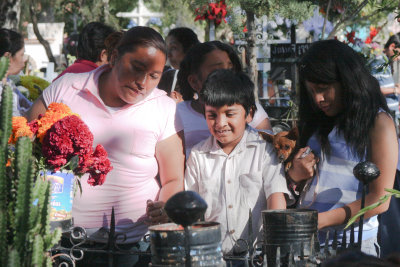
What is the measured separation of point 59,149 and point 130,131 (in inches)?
33.5

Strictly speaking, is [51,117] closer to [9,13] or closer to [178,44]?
[178,44]

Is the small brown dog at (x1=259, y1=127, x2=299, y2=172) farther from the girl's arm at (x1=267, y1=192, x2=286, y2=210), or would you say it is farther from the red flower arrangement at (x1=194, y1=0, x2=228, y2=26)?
the red flower arrangement at (x1=194, y1=0, x2=228, y2=26)

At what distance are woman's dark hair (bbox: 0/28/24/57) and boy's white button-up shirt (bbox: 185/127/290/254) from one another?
3383 mm

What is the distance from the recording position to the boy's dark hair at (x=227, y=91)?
3.49 meters

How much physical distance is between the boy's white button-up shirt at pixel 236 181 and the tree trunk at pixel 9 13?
10.3 metres

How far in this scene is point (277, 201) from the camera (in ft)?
10.6

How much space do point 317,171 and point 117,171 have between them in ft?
3.45

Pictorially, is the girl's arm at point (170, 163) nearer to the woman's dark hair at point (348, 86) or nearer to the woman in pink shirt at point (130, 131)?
the woman in pink shirt at point (130, 131)

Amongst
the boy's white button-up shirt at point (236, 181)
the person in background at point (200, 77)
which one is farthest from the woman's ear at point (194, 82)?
the boy's white button-up shirt at point (236, 181)

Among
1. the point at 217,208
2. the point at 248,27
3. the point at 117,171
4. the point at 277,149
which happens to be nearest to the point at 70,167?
the point at 117,171

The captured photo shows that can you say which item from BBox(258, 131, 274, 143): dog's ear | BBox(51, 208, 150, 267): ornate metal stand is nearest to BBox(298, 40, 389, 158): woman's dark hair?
BBox(258, 131, 274, 143): dog's ear

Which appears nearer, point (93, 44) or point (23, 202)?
point (23, 202)

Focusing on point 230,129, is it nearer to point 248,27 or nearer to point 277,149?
point 277,149

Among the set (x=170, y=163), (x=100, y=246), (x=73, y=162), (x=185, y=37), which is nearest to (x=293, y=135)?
(x=170, y=163)
